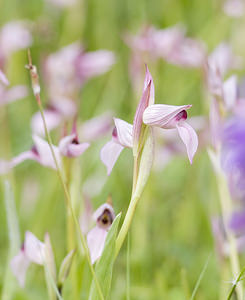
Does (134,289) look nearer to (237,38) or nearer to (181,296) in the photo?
(181,296)

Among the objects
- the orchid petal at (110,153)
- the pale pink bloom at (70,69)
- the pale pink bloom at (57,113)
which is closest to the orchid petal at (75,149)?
the orchid petal at (110,153)

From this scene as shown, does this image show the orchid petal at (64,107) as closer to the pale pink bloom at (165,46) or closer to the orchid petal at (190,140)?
the pale pink bloom at (165,46)

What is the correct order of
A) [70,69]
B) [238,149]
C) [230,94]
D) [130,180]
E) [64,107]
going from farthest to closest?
[130,180] < [70,69] < [64,107] < [230,94] < [238,149]

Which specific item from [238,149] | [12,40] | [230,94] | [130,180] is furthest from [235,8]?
[238,149]

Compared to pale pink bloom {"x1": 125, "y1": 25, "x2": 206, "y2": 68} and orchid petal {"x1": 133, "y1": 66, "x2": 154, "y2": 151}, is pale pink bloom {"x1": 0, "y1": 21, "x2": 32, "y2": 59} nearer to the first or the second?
pale pink bloom {"x1": 125, "y1": 25, "x2": 206, "y2": 68}

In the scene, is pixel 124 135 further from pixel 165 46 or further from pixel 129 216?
pixel 165 46
